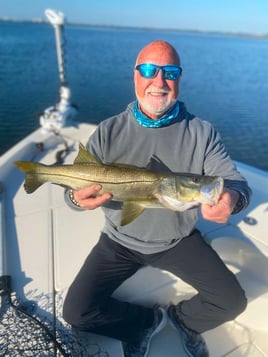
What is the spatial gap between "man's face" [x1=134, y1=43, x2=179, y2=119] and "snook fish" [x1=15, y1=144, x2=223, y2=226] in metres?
0.64

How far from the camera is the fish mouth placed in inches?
89.5

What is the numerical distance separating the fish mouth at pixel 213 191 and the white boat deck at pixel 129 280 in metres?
1.32

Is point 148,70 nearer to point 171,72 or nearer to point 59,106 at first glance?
point 171,72

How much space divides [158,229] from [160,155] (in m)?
0.65

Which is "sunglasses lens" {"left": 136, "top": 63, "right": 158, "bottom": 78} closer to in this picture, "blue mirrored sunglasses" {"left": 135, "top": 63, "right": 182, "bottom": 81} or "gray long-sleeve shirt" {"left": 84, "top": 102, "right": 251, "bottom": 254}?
"blue mirrored sunglasses" {"left": 135, "top": 63, "right": 182, "bottom": 81}

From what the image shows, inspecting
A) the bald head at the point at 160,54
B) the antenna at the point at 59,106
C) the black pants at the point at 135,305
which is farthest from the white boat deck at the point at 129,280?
the antenna at the point at 59,106

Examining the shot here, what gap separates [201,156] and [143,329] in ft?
5.43

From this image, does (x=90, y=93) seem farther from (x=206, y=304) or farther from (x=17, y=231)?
(x=206, y=304)

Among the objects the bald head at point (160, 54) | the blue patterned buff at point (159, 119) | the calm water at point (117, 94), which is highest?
the bald head at point (160, 54)

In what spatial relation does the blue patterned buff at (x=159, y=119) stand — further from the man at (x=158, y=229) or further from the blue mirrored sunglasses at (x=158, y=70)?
the blue mirrored sunglasses at (x=158, y=70)

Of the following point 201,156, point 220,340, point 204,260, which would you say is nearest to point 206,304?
point 204,260

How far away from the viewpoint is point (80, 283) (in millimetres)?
2814

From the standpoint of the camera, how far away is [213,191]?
2.29 metres

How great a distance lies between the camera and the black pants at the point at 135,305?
2750 mm
